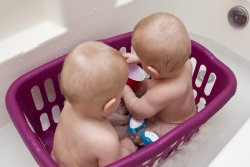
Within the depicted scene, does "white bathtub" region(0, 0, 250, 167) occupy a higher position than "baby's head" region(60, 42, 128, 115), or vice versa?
"baby's head" region(60, 42, 128, 115)

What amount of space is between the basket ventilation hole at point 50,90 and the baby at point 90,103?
237mm

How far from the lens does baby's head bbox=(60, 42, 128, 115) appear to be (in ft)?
2.28

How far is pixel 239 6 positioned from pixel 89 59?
28.7 inches

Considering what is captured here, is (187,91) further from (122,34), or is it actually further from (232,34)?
(232,34)

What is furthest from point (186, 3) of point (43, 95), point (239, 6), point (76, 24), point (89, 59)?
point (89, 59)

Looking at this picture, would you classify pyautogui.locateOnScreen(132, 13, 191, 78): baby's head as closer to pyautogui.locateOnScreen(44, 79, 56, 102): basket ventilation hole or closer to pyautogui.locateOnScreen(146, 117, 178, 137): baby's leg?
pyautogui.locateOnScreen(146, 117, 178, 137): baby's leg

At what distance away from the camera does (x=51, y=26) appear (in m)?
1.06

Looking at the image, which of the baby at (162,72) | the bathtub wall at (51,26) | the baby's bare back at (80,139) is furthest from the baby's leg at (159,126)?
the bathtub wall at (51,26)

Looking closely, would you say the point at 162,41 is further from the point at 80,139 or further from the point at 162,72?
the point at 80,139

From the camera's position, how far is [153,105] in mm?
954

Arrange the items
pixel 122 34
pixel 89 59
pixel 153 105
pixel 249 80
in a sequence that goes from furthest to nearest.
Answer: pixel 249 80
pixel 122 34
pixel 153 105
pixel 89 59

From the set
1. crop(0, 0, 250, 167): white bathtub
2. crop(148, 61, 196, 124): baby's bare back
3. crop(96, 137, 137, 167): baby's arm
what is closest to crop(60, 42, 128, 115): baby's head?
crop(96, 137, 137, 167): baby's arm

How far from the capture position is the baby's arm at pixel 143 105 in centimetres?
95

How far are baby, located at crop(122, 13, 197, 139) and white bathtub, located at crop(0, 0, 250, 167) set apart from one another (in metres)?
0.15
